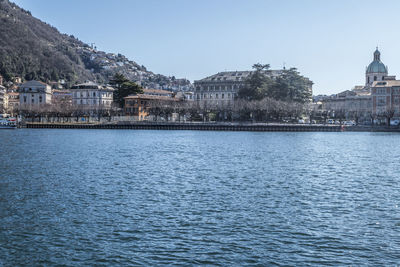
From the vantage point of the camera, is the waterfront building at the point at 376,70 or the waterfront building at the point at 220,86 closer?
the waterfront building at the point at 220,86

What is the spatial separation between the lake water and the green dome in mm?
133766

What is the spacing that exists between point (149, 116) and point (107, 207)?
345ft

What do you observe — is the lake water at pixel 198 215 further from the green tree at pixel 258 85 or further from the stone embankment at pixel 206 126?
the green tree at pixel 258 85

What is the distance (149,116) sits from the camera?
415ft

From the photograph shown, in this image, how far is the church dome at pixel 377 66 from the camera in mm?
162375

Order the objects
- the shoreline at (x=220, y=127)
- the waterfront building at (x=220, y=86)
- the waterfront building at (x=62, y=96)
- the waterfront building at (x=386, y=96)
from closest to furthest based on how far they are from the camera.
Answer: the shoreline at (x=220, y=127)
the waterfront building at (x=386, y=96)
the waterfront building at (x=220, y=86)
the waterfront building at (x=62, y=96)

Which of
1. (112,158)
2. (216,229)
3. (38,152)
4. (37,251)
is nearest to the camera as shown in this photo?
(37,251)

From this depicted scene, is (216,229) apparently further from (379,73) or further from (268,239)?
(379,73)

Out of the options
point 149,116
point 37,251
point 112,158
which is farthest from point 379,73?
point 37,251

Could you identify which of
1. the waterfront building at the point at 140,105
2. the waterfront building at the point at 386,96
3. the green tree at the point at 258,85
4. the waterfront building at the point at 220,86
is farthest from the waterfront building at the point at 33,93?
the waterfront building at the point at 386,96

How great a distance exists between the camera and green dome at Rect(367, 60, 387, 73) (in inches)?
6393

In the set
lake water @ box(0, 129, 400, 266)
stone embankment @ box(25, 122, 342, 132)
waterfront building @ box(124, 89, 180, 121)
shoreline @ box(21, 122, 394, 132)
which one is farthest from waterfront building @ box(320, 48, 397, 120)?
lake water @ box(0, 129, 400, 266)

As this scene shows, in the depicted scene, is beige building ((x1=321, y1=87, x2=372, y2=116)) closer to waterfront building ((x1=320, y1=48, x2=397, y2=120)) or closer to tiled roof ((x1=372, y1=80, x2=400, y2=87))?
waterfront building ((x1=320, y1=48, x2=397, y2=120))

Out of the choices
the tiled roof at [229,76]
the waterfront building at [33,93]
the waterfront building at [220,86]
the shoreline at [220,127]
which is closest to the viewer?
the shoreline at [220,127]
